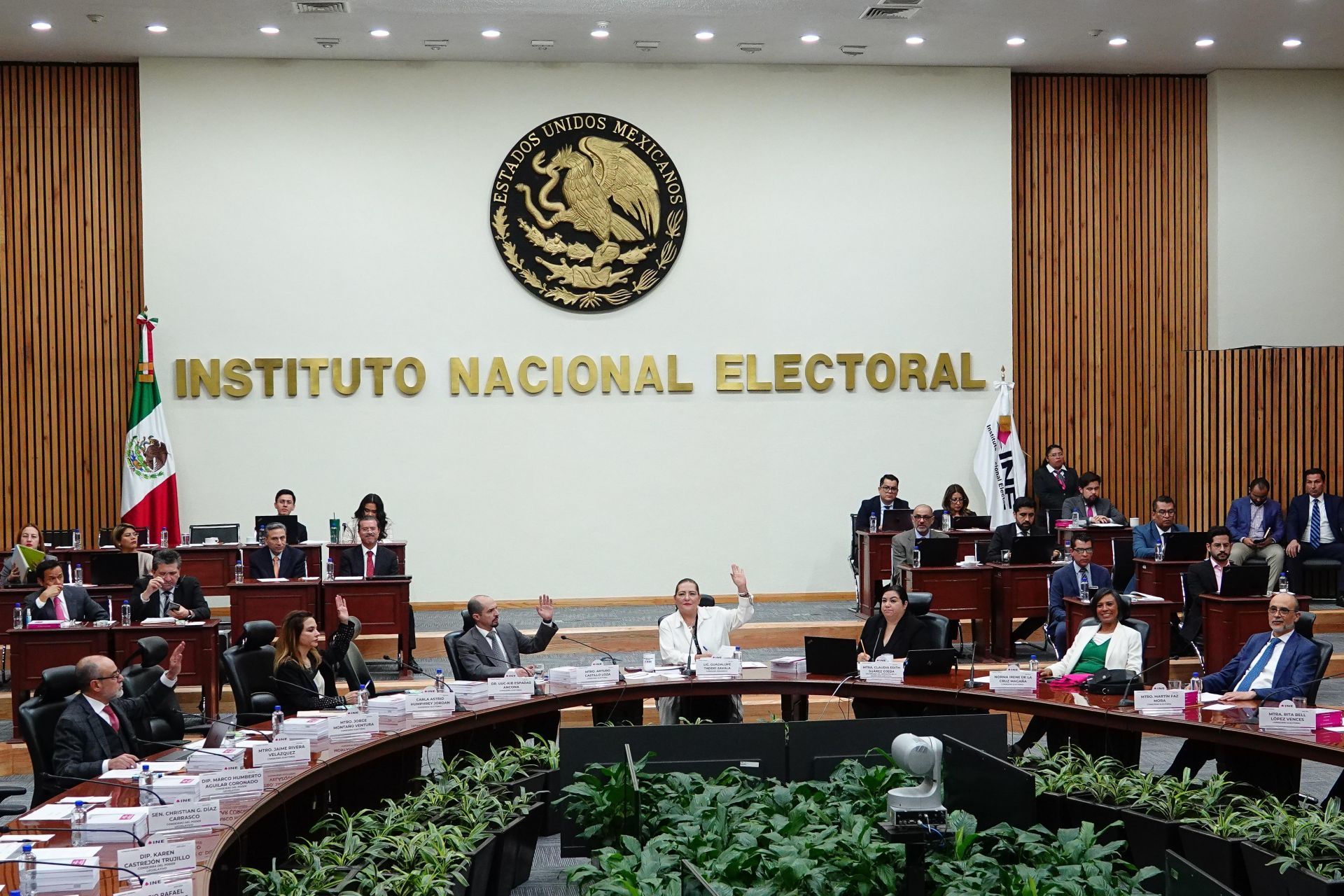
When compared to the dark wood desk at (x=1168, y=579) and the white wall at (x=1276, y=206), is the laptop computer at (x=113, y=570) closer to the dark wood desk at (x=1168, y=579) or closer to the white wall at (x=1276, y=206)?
the dark wood desk at (x=1168, y=579)

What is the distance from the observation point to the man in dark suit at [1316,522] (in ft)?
39.2

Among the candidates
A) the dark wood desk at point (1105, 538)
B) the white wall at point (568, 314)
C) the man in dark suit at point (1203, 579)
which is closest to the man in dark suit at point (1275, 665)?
the man in dark suit at point (1203, 579)

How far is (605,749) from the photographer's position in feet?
19.1

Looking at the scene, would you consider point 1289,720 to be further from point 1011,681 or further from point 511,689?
point 511,689

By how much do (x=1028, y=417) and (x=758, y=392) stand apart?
275cm

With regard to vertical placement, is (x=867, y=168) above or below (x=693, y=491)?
above

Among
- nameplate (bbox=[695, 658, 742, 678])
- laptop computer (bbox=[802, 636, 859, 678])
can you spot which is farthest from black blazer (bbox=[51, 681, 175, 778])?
laptop computer (bbox=[802, 636, 859, 678])

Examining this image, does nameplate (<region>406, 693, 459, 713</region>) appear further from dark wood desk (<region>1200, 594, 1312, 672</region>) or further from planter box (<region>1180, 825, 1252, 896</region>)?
dark wood desk (<region>1200, 594, 1312, 672</region>)

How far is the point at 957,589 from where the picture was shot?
9992 mm

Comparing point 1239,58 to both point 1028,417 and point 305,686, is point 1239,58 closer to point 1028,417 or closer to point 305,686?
point 1028,417

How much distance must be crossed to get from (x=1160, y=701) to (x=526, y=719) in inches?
127

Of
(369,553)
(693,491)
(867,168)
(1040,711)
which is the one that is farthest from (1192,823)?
(867,168)

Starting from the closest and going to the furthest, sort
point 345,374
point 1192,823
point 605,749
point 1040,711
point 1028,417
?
1. point 1192,823
2. point 605,749
3. point 1040,711
4. point 345,374
5. point 1028,417

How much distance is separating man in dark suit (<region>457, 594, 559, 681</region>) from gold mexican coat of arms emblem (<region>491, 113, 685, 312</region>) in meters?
5.21
